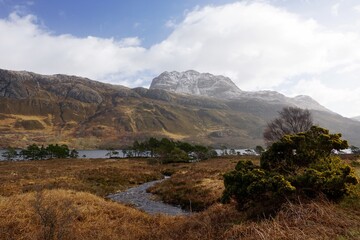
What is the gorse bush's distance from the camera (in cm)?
1326

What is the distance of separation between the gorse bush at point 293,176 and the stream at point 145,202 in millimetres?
11148

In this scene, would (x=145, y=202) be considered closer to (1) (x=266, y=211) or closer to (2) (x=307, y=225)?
(1) (x=266, y=211)

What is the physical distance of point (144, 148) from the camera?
125m

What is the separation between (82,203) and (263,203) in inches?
510

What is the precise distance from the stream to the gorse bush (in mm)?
11148

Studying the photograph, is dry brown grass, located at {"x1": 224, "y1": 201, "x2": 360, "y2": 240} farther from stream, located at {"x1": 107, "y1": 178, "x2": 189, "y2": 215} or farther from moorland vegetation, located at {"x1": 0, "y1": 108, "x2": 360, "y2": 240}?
stream, located at {"x1": 107, "y1": 178, "x2": 189, "y2": 215}

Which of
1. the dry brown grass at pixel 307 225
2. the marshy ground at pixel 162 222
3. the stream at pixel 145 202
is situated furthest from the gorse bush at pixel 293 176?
the stream at pixel 145 202

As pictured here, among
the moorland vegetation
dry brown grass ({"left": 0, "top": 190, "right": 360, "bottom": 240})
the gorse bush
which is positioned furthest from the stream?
the gorse bush

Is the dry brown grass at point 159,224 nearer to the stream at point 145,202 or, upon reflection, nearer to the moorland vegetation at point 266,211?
the moorland vegetation at point 266,211

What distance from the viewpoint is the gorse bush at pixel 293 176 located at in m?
13.3

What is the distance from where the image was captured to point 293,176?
14.4 meters

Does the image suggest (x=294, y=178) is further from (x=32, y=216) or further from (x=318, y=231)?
(x=32, y=216)

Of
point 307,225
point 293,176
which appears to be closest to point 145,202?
point 293,176

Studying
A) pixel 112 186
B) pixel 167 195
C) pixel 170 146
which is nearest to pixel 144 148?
→ pixel 170 146
